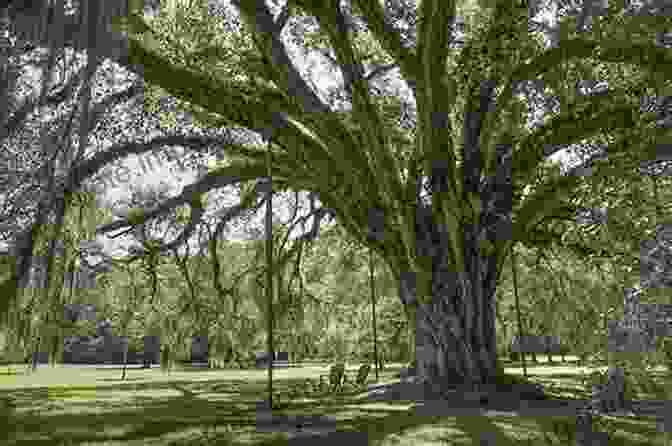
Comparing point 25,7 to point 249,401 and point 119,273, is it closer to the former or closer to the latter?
point 249,401

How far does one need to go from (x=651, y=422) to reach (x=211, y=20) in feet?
29.3

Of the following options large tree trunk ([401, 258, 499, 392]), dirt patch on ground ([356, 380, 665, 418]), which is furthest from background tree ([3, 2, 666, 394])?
dirt patch on ground ([356, 380, 665, 418])

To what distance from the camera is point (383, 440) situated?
499cm

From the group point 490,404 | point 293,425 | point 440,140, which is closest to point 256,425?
point 293,425

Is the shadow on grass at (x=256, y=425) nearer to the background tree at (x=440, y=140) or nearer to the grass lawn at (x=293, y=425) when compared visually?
the grass lawn at (x=293, y=425)

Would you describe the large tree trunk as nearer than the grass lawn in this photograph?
No

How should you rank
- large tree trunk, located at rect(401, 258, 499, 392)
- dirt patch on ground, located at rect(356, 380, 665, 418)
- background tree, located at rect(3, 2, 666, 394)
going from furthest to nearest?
large tree trunk, located at rect(401, 258, 499, 392) → background tree, located at rect(3, 2, 666, 394) → dirt patch on ground, located at rect(356, 380, 665, 418)

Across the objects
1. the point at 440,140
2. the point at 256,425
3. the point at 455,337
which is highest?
the point at 440,140

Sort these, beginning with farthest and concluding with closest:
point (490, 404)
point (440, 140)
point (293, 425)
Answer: point (440, 140)
point (490, 404)
point (293, 425)

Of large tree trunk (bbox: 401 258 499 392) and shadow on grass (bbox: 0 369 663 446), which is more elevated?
large tree trunk (bbox: 401 258 499 392)

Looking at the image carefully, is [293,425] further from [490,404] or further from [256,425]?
[490,404]

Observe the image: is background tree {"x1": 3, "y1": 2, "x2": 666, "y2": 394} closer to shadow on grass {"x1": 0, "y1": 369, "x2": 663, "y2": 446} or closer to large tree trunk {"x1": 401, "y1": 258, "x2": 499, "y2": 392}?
large tree trunk {"x1": 401, "y1": 258, "x2": 499, "y2": 392}

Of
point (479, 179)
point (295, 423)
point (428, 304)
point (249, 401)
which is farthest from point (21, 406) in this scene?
point (479, 179)

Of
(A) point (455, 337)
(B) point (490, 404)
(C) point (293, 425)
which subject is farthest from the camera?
(A) point (455, 337)
